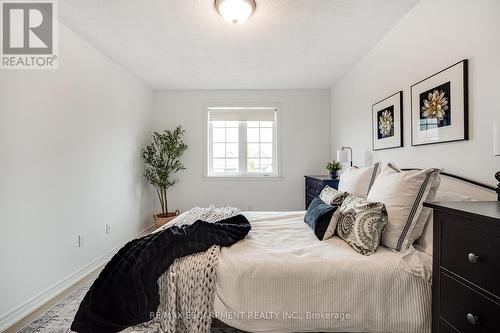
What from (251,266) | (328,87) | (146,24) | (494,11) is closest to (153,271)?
(251,266)

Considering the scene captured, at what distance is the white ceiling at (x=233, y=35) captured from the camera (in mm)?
2039

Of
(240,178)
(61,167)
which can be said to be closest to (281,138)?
(240,178)

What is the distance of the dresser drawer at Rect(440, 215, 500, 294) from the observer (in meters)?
0.87

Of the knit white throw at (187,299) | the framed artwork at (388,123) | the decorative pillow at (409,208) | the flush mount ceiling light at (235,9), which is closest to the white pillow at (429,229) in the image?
the decorative pillow at (409,208)

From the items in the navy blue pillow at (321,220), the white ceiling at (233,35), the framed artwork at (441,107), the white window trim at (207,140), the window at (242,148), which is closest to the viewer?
the framed artwork at (441,107)

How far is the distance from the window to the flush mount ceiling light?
Result: 98.0 inches

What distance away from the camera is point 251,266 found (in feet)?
4.38

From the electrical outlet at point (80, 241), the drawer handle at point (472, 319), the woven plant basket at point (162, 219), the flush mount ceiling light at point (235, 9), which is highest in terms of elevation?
the flush mount ceiling light at point (235, 9)

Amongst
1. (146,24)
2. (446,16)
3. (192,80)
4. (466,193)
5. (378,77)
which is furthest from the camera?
(192,80)

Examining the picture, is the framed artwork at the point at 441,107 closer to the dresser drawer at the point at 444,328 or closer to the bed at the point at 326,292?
the bed at the point at 326,292

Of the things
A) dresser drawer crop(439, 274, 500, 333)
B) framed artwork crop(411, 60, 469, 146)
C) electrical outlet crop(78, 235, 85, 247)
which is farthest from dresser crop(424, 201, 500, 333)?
electrical outlet crop(78, 235, 85, 247)

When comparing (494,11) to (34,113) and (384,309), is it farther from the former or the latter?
(34,113)

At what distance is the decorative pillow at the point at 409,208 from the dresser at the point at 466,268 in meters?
0.28

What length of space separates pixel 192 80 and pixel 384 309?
3775 millimetres
